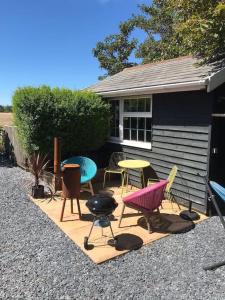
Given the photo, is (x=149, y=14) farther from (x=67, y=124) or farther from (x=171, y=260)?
(x=171, y=260)

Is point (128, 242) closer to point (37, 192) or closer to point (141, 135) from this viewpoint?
point (37, 192)

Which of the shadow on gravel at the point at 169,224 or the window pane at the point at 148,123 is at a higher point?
the window pane at the point at 148,123

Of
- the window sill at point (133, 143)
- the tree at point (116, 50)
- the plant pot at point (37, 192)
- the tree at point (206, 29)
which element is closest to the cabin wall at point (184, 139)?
the window sill at point (133, 143)

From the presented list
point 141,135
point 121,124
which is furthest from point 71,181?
point 121,124

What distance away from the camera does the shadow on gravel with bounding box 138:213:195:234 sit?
14.9 ft

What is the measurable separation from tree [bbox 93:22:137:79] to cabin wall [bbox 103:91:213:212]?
15493mm

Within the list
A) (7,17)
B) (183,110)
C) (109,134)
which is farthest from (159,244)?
(7,17)

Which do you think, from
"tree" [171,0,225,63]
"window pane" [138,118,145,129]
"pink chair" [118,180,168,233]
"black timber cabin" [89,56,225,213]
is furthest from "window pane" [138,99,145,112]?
"pink chair" [118,180,168,233]

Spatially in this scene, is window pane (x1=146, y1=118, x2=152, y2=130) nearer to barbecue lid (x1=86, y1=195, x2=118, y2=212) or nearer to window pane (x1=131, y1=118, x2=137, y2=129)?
window pane (x1=131, y1=118, x2=137, y2=129)

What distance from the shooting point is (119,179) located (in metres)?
7.98

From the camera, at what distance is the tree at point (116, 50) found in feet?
66.0

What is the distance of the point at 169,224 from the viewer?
479 cm

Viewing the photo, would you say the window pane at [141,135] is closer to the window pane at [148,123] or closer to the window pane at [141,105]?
the window pane at [148,123]

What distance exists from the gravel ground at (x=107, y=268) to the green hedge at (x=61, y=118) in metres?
2.89
